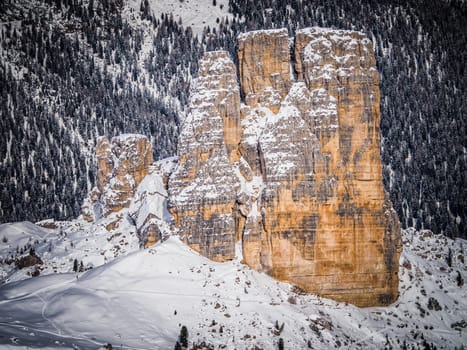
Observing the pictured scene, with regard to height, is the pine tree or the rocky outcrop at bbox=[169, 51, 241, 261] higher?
the rocky outcrop at bbox=[169, 51, 241, 261]

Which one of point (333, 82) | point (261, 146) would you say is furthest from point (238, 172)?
point (333, 82)

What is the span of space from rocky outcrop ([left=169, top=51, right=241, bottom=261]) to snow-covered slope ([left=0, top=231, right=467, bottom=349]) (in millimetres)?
2478

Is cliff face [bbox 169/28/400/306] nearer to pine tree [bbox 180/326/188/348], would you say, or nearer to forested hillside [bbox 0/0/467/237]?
pine tree [bbox 180/326/188/348]

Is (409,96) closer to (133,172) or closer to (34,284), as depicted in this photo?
(133,172)

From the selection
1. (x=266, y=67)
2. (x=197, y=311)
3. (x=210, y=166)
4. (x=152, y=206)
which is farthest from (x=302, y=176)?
(x=152, y=206)

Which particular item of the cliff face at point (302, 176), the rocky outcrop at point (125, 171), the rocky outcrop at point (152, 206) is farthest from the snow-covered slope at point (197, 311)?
the rocky outcrop at point (125, 171)

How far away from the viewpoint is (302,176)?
6125 cm

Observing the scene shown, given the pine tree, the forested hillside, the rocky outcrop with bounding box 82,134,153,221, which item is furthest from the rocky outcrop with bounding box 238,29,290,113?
the forested hillside

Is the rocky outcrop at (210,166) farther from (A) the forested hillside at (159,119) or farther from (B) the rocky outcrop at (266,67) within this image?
(A) the forested hillside at (159,119)

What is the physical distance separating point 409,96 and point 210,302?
425 ft

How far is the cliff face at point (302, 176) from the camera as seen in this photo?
61188 mm

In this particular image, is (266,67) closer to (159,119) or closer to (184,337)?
(184,337)

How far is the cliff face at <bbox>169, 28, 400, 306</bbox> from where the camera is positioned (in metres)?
61.2

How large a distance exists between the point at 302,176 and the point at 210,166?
967 cm
